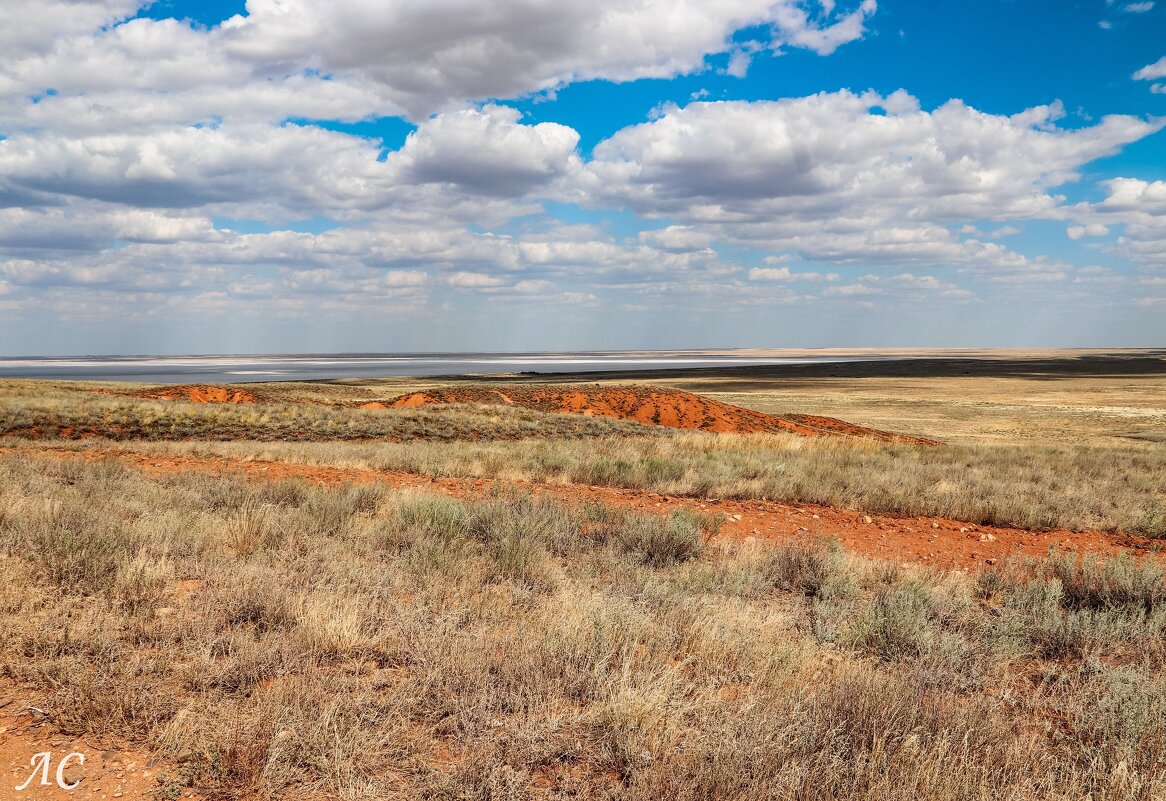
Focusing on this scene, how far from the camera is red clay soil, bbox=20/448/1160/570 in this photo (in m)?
9.48

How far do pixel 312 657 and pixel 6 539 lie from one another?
4.19m

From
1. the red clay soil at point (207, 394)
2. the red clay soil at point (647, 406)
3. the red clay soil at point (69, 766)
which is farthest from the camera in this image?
the red clay soil at point (207, 394)

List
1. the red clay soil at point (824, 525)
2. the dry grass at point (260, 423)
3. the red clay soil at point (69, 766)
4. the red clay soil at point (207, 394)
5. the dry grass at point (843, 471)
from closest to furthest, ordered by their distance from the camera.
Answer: the red clay soil at point (69, 766), the red clay soil at point (824, 525), the dry grass at point (843, 471), the dry grass at point (260, 423), the red clay soil at point (207, 394)

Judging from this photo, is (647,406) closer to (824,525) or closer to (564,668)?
(824,525)

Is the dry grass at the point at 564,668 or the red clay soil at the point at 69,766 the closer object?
the red clay soil at the point at 69,766

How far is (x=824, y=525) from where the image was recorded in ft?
35.2

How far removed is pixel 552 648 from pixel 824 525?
7.55 metres

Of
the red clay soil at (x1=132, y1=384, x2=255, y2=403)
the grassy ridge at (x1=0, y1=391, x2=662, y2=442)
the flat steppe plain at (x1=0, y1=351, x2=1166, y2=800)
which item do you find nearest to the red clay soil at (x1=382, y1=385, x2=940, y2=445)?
the grassy ridge at (x1=0, y1=391, x2=662, y2=442)

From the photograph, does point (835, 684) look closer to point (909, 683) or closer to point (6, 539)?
point (909, 683)

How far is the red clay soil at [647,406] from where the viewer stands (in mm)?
34000

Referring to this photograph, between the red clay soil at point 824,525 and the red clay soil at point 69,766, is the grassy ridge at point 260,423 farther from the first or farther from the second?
the red clay soil at point 69,766

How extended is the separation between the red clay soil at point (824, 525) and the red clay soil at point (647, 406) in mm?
20069

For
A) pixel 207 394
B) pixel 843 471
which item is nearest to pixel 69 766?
pixel 843 471

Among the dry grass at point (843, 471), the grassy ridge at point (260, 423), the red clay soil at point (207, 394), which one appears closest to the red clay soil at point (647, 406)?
the grassy ridge at point (260, 423)
